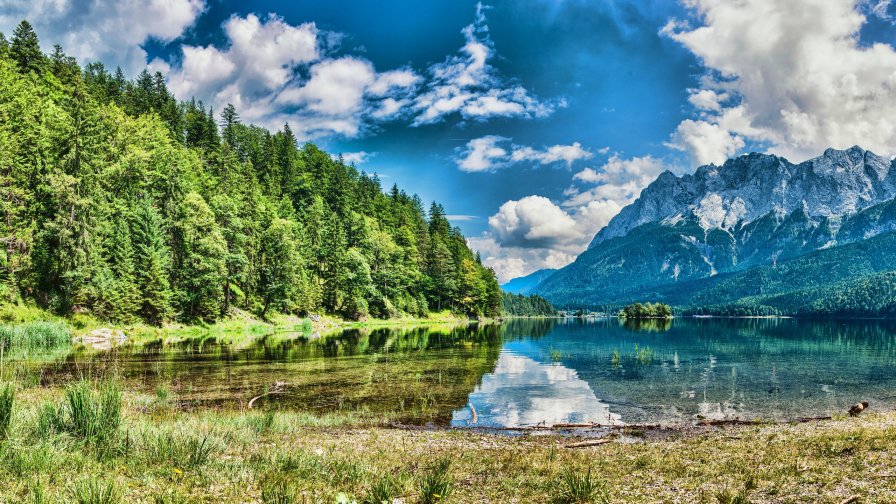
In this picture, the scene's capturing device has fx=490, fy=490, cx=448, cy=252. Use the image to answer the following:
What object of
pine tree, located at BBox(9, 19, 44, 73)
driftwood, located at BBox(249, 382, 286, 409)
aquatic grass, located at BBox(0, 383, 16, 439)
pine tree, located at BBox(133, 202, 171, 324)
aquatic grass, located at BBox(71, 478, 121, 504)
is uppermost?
pine tree, located at BBox(9, 19, 44, 73)

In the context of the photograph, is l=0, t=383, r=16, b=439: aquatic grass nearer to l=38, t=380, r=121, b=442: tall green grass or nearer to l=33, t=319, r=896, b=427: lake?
l=38, t=380, r=121, b=442: tall green grass

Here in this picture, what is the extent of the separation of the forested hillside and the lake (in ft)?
57.4

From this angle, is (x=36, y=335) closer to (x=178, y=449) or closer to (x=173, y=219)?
(x=173, y=219)

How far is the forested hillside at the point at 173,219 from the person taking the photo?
55219mm

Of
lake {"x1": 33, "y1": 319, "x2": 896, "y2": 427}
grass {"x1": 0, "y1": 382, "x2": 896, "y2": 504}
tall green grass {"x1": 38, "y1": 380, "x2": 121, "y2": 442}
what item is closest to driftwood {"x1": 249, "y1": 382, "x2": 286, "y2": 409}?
lake {"x1": 33, "y1": 319, "x2": 896, "y2": 427}


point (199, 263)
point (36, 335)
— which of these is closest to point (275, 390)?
point (36, 335)

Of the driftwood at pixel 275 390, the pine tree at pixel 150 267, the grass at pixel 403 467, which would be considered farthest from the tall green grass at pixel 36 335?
the grass at pixel 403 467

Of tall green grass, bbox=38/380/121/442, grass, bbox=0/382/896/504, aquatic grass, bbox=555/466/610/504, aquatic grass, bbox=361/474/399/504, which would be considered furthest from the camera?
tall green grass, bbox=38/380/121/442

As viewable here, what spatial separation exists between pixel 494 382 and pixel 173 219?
61866mm

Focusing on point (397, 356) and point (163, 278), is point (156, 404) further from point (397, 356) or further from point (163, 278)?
point (163, 278)

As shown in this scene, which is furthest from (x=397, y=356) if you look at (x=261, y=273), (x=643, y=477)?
(x=261, y=273)

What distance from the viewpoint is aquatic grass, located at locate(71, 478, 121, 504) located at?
7.24m

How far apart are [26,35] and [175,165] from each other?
1514 inches

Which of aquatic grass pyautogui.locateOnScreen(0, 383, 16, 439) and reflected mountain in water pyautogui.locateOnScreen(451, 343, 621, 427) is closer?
aquatic grass pyautogui.locateOnScreen(0, 383, 16, 439)
